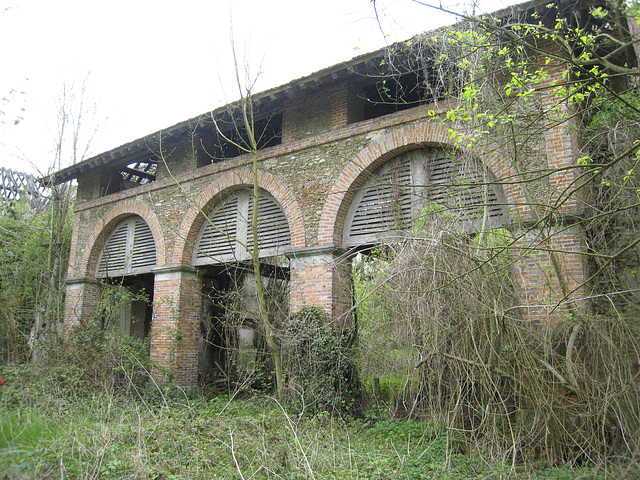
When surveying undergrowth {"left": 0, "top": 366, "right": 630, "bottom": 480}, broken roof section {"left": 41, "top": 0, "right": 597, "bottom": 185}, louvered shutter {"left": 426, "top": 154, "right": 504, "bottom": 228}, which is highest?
broken roof section {"left": 41, "top": 0, "right": 597, "bottom": 185}

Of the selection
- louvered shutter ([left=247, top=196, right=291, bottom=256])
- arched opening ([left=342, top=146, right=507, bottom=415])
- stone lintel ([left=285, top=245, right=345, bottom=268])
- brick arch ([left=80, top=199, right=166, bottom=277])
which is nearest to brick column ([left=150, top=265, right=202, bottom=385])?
brick arch ([left=80, top=199, right=166, bottom=277])

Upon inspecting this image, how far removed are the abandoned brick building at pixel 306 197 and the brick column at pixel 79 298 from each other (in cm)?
4

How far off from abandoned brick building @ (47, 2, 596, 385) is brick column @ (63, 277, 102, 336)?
0.04 m

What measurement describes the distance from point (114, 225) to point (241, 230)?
15.6 feet

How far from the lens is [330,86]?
9500mm

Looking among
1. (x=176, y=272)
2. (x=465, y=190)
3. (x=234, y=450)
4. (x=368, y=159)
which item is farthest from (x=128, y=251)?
(x=465, y=190)

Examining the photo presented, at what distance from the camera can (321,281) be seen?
28.3 feet

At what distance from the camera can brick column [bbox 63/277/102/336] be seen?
42.2ft

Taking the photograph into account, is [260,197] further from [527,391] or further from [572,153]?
[527,391]

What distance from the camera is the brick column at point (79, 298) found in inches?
506

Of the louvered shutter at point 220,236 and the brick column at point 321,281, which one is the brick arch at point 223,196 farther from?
the brick column at point 321,281

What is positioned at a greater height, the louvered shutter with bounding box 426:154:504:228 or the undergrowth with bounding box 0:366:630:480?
the louvered shutter with bounding box 426:154:504:228

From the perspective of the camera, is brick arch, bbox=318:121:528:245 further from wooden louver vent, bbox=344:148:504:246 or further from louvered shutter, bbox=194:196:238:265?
louvered shutter, bbox=194:196:238:265

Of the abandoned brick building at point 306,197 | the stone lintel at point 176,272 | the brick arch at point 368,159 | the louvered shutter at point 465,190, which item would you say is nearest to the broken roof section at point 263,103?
the abandoned brick building at point 306,197
